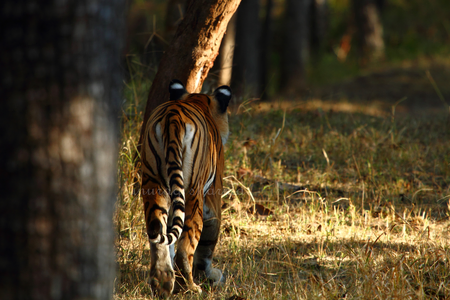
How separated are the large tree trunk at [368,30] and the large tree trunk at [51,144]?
16591 millimetres

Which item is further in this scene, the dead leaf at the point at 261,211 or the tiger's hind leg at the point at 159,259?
the dead leaf at the point at 261,211

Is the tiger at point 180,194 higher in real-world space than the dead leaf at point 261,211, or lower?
higher

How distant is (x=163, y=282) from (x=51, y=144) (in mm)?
1625

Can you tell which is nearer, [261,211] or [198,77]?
[198,77]

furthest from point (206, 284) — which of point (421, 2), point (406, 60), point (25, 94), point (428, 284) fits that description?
point (421, 2)

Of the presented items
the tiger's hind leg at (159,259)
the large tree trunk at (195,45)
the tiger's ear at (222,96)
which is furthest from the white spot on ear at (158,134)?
the large tree trunk at (195,45)

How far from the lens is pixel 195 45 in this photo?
4395 mm

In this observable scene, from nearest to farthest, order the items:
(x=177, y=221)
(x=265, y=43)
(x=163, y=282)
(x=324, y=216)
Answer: (x=177, y=221) → (x=163, y=282) → (x=324, y=216) → (x=265, y=43)

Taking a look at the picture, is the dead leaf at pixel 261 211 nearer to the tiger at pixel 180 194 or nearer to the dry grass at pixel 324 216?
the dry grass at pixel 324 216

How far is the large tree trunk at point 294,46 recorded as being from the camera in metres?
14.1

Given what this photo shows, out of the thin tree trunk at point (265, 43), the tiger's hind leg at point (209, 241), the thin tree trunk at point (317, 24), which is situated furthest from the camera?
the thin tree trunk at point (317, 24)

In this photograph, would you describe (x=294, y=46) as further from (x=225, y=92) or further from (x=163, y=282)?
(x=163, y=282)

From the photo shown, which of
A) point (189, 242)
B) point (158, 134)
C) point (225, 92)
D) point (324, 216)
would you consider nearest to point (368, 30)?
point (324, 216)

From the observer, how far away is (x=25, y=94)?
1.52 metres
